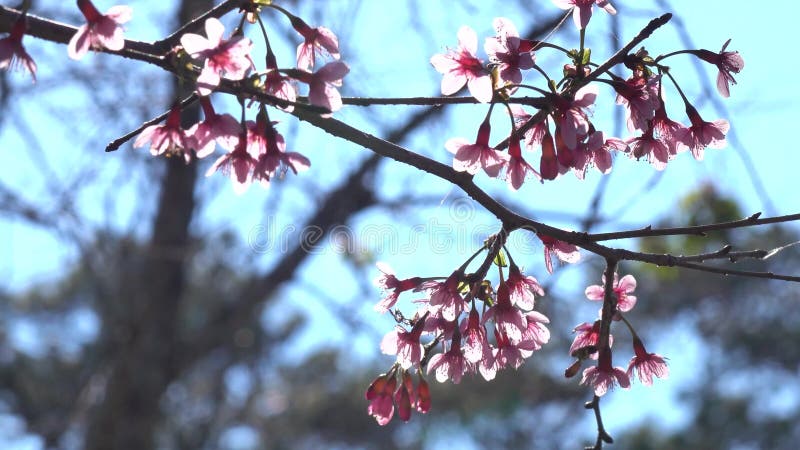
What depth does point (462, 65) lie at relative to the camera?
1.56 m

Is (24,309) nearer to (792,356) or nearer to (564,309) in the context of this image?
(564,309)

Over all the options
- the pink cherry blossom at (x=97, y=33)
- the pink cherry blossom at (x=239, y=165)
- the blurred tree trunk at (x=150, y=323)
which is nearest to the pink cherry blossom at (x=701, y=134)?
the pink cherry blossom at (x=239, y=165)

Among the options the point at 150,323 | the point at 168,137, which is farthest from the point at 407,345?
the point at 150,323

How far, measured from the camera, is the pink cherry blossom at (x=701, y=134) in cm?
176

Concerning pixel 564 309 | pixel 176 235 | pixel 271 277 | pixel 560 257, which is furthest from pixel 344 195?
pixel 560 257

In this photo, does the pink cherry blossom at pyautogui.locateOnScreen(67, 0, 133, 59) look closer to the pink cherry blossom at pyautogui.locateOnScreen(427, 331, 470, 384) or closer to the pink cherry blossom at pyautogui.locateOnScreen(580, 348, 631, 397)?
the pink cherry blossom at pyautogui.locateOnScreen(427, 331, 470, 384)

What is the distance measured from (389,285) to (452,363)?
0.21 metres

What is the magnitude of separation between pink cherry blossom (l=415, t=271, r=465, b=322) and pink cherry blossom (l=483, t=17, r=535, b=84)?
348mm

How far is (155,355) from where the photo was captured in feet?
20.2

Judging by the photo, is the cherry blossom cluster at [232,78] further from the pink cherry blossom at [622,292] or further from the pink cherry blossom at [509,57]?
the pink cherry blossom at [622,292]

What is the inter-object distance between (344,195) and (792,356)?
939cm

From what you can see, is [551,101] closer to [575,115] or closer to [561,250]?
[575,115]

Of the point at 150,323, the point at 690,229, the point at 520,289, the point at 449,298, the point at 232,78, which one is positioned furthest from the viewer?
the point at 150,323

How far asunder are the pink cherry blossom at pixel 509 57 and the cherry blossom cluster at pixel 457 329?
12.8 inches
